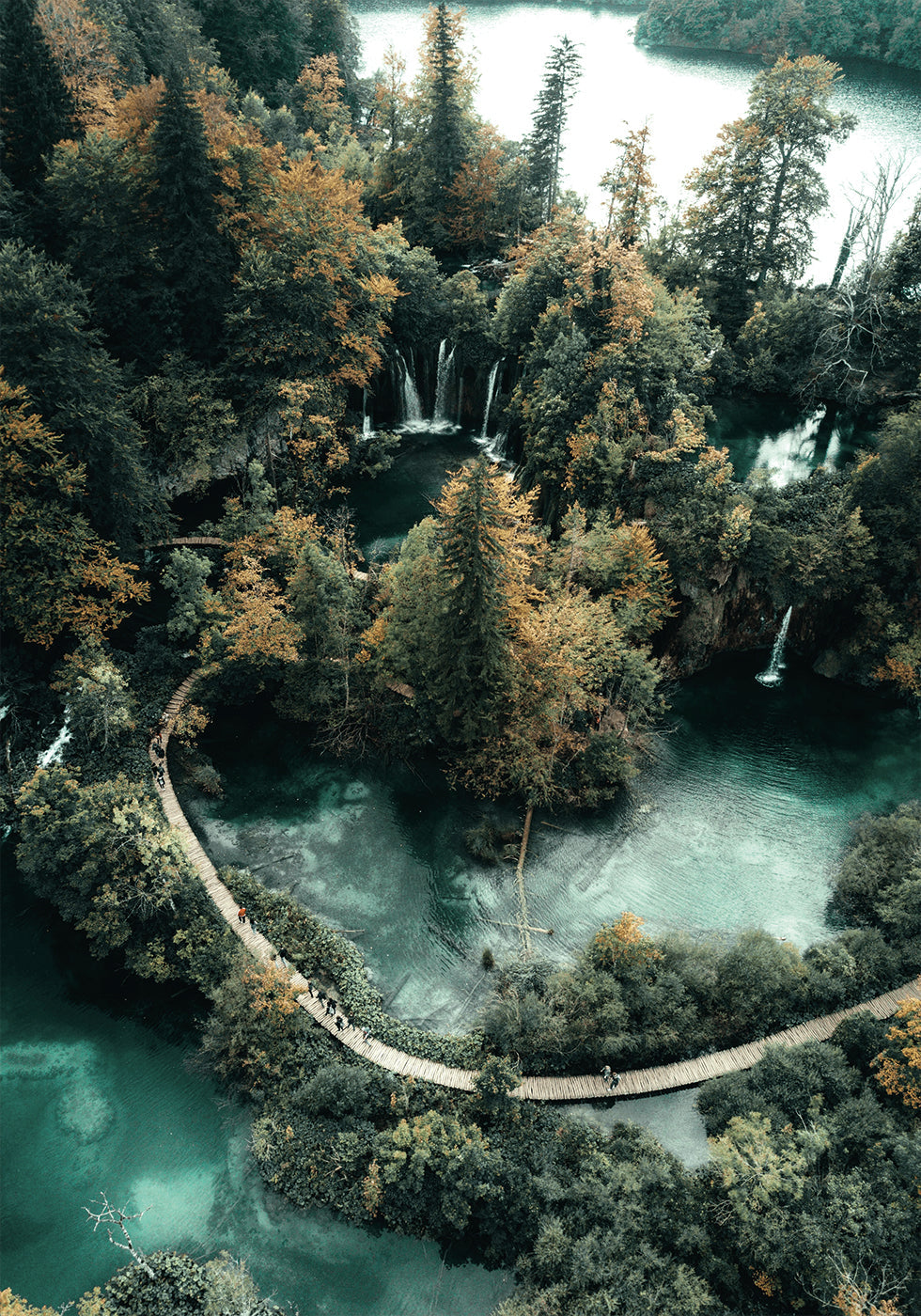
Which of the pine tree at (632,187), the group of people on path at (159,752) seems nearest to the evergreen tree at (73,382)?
the group of people on path at (159,752)

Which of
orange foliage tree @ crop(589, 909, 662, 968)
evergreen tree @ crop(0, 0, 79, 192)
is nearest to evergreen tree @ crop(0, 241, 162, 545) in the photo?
evergreen tree @ crop(0, 0, 79, 192)

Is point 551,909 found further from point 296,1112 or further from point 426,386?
point 426,386

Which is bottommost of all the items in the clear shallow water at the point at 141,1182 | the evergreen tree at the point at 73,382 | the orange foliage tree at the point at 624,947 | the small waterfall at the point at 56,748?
the clear shallow water at the point at 141,1182

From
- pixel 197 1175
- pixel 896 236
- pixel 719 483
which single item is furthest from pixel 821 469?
pixel 197 1175

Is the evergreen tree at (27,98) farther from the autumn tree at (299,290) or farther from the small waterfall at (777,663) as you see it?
the small waterfall at (777,663)

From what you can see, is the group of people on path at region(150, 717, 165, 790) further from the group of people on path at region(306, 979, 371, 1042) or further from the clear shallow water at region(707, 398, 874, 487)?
the clear shallow water at region(707, 398, 874, 487)

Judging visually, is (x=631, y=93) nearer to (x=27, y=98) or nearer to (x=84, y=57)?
(x=84, y=57)

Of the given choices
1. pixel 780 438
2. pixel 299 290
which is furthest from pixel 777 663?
pixel 299 290
